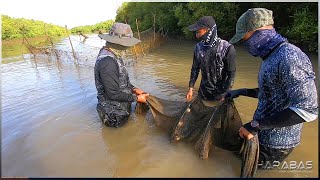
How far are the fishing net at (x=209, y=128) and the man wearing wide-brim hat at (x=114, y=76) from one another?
1.85 ft

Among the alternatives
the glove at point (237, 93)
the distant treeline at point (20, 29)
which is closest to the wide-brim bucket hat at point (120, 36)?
the glove at point (237, 93)

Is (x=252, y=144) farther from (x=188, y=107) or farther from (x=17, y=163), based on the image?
(x=17, y=163)

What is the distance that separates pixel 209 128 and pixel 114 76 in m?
1.50

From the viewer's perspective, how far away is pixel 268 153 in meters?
2.72

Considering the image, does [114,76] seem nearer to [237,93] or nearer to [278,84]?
[237,93]

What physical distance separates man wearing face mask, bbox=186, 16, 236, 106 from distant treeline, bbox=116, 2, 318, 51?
7.86 meters

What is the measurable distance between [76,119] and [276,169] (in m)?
3.91


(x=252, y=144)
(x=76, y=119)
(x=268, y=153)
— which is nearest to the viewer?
(x=252, y=144)

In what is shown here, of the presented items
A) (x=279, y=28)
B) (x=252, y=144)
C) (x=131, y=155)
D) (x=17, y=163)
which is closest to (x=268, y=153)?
(x=252, y=144)

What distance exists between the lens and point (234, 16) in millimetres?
15344

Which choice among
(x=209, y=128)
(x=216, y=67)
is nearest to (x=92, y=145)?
(x=209, y=128)

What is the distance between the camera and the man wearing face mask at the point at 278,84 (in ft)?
6.87

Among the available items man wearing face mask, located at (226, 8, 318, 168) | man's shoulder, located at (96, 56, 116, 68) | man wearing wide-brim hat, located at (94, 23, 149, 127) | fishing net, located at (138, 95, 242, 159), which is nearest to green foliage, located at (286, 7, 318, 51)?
fishing net, located at (138, 95, 242, 159)

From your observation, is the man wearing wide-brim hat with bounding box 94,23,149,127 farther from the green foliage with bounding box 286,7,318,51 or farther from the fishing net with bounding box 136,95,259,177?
the green foliage with bounding box 286,7,318,51
